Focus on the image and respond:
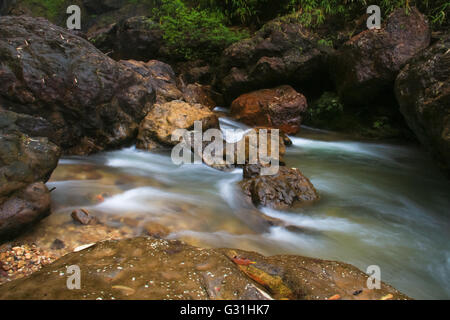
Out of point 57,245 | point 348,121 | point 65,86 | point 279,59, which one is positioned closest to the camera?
point 57,245

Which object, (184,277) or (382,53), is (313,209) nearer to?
(184,277)

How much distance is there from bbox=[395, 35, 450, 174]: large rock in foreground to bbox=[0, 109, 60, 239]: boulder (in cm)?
495

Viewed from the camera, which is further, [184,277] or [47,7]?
[47,7]

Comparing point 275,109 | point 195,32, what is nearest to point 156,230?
point 275,109

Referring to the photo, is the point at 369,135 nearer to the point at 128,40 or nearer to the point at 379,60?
the point at 379,60

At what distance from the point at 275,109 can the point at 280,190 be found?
3.98m

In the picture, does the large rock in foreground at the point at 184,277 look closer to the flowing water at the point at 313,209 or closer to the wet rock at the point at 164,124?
the flowing water at the point at 313,209

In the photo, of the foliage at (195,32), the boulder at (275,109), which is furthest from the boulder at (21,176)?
the foliage at (195,32)

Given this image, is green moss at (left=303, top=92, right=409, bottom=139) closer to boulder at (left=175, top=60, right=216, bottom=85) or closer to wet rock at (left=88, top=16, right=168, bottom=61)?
boulder at (left=175, top=60, right=216, bottom=85)

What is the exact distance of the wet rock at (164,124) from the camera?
5.64 meters

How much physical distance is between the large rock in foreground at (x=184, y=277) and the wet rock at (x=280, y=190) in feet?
5.23

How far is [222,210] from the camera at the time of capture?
3781 mm

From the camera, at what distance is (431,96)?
4324 mm
